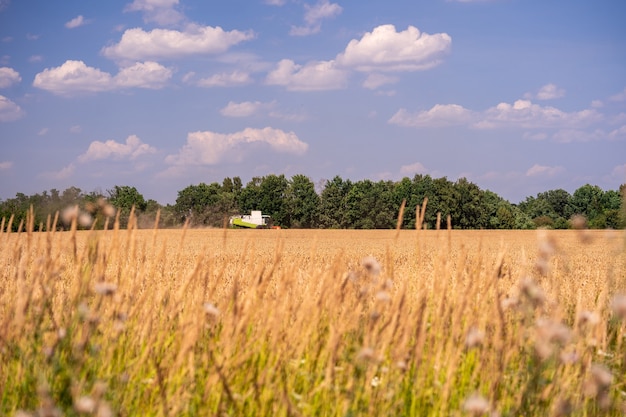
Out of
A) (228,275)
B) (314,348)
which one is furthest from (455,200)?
(314,348)

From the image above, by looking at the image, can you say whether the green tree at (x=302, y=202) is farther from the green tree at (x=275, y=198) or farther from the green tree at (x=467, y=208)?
the green tree at (x=467, y=208)

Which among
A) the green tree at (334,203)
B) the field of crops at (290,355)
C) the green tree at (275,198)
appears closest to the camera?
the field of crops at (290,355)

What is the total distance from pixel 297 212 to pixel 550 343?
9628cm

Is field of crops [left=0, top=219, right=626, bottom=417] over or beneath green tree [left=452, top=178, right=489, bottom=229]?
beneath

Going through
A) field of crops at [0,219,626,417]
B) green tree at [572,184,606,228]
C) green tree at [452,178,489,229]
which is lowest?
field of crops at [0,219,626,417]

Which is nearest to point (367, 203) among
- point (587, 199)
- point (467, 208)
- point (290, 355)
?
point (467, 208)

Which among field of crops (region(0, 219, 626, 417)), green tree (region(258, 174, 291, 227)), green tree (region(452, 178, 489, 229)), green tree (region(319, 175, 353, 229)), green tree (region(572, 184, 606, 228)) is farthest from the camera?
green tree (region(572, 184, 606, 228))

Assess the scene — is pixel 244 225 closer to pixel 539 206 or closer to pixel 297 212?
pixel 297 212

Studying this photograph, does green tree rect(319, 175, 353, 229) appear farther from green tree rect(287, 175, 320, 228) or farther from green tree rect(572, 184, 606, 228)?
green tree rect(572, 184, 606, 228)

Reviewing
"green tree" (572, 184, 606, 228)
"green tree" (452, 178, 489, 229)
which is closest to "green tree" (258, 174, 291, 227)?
"green tree" (452, 178, 489, 229)

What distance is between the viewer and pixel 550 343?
3096 millimetres

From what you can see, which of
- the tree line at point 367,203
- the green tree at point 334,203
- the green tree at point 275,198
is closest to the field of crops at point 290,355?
the tree line at point 367,203

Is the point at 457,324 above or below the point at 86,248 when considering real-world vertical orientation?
below

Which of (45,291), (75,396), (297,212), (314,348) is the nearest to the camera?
(75,396)
